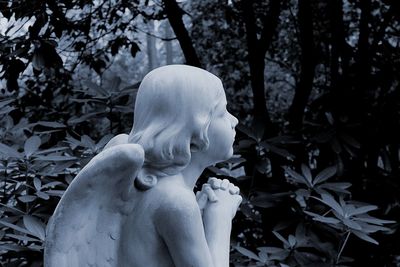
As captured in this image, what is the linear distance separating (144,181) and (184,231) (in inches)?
6.8

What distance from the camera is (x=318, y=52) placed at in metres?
4.86

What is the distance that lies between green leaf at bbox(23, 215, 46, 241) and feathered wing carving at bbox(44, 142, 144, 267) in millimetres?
845

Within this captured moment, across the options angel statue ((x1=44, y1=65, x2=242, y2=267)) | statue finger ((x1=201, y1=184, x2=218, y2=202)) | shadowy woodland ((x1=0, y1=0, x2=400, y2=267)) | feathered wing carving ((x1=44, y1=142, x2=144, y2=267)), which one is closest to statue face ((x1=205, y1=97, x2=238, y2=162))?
angel statue ((x1=44, y1=65, x2=242, y2=267))

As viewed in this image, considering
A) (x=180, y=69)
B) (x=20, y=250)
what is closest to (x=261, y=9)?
(x=20, y=250)

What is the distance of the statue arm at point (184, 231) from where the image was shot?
1693mm

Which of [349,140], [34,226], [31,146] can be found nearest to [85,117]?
[31,146]

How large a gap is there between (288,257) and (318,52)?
2333 mm

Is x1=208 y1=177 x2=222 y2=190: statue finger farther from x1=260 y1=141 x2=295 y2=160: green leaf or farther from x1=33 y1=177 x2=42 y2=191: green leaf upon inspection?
x1=260 y1=141 x2=295 y2=160: green leaf

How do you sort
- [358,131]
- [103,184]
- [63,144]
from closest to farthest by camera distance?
[103,184] → [63,144] → [358,131]

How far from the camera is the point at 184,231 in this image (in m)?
1.69

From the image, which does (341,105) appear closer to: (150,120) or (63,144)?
(63,144)

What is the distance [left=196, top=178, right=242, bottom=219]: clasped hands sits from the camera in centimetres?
189

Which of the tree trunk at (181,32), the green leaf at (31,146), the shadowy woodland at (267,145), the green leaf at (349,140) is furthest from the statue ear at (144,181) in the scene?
the tree trunk at (181,32)

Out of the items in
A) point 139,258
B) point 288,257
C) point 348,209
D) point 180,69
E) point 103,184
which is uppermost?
point 180,69
